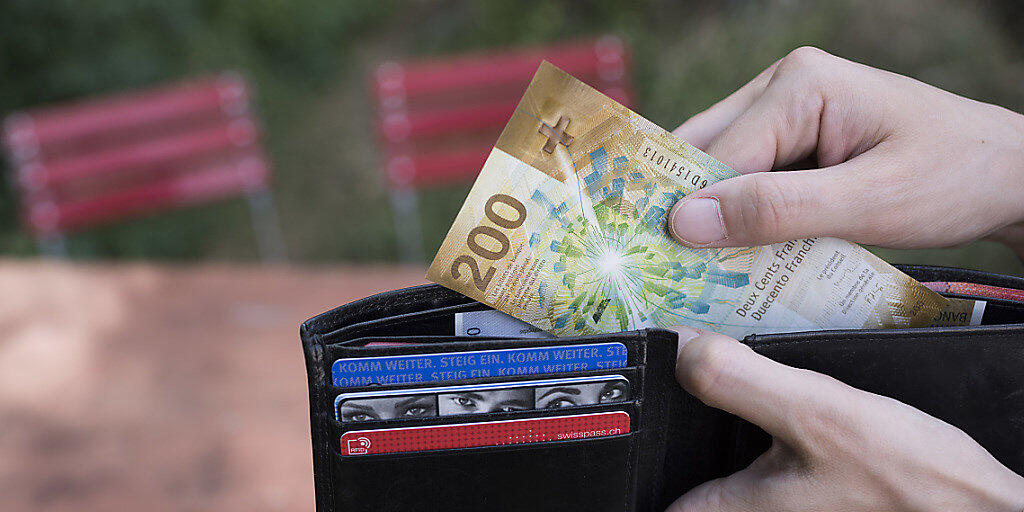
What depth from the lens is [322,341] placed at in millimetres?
555

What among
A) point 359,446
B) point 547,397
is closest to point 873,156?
point 547,397

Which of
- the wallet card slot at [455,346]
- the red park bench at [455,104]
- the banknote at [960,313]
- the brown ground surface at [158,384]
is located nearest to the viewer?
the wallet card slot at [455,346]

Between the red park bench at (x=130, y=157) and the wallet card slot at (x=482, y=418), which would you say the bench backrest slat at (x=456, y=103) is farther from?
the wallet card slot at (x=482, y=418)

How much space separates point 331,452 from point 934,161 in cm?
58

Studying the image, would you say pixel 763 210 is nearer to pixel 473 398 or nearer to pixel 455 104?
pixel 473 398

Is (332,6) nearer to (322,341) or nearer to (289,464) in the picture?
(289,464)

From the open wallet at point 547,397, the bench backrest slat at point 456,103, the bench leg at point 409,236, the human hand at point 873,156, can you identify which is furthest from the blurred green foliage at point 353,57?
the open wallet at point 547,397

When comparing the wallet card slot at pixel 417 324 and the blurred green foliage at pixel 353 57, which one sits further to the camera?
the blurred green foliage at pixel 353 57

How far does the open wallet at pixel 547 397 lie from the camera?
565 millimetres

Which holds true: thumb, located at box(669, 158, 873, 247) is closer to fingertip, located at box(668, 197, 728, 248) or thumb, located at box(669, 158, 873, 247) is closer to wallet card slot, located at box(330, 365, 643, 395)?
fingertip, located at box(668, 197, 728, 248)

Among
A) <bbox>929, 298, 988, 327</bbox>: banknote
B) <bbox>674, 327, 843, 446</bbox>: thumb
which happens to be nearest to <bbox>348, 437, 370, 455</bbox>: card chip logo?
<bbox>674, 327, 843, 446</bbox>: thumb

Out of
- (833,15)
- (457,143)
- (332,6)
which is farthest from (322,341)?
(332,6)

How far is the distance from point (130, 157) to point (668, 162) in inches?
85.4

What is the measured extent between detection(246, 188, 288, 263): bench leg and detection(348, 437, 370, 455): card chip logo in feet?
8.03
